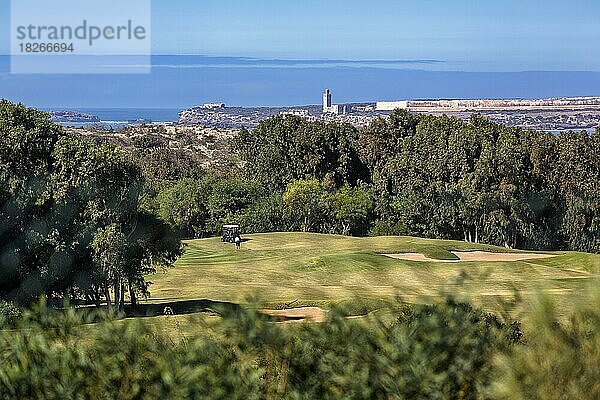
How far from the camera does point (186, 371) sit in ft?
18.1

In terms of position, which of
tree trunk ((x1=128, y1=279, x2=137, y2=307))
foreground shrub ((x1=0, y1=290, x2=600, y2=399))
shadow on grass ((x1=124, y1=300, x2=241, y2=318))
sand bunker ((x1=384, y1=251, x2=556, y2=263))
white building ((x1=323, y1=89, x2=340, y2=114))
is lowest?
sand bunker ((x1=384, y1=251, x2=556, y2=263))

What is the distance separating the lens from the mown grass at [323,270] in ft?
79.2

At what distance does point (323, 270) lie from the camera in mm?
30156

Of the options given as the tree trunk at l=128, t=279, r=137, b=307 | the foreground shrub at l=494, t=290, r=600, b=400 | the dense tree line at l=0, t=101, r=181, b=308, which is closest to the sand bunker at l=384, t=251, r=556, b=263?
the tree trunk at l=128, t=279, r=137, b=307

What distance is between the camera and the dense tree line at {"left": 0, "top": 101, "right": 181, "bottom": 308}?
55.4 ft

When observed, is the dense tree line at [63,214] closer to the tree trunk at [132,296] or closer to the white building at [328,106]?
the tree trunk at [132,296]

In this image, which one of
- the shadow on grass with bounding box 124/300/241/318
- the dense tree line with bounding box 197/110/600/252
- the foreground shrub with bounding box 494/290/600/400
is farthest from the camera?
the dense tree line with bounding box 197/110/600/252

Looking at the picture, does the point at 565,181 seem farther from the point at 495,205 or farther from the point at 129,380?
the point at 129,380

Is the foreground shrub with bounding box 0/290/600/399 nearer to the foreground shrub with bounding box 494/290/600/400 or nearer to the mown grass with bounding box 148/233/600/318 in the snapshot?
the foreground shrub with bounding box 494/290/600/400

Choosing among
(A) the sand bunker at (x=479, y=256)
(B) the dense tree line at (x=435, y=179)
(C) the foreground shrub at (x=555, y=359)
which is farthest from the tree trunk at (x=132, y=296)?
(B) the dense tree line at (x=435, y=179)

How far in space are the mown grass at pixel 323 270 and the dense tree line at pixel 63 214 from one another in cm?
348

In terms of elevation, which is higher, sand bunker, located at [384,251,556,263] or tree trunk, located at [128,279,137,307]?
tree trunk, located at [128,279,137,307]

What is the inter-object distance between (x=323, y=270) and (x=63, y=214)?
13837 mm

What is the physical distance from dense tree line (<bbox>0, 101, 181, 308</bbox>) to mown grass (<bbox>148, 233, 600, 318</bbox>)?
348cm
